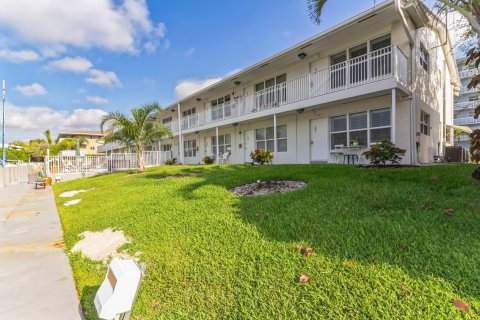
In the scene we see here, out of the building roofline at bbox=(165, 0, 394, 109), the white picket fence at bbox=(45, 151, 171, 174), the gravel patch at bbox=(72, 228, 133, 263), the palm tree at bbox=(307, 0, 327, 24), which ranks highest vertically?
the building roofline at bbox=(165, 0, 394, 109)

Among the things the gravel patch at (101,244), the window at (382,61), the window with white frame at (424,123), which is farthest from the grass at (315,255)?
the window with white frame at (424,123)

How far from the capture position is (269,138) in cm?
1588

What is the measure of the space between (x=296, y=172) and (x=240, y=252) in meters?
4.73

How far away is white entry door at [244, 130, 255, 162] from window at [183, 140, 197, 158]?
7.69m

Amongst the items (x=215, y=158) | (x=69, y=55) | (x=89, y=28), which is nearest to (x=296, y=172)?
(x=89, y=28)

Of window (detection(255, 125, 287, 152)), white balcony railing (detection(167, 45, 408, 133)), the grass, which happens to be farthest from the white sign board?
window (detection(255, 125, 287, 152))

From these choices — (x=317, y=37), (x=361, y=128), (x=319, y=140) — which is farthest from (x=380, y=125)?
(x=317, y=37)

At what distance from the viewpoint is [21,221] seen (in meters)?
7.20

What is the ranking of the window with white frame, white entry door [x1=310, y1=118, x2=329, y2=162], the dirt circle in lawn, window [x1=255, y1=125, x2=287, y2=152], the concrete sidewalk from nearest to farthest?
the concrete sidewalk < the dirt circle in lawn < the window with white frame < white entry door [x1=310, y1=118, x2=329, y2=162] < window [x1=255, y1=125, x2=287, y2=152]

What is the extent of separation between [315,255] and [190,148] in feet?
73.7

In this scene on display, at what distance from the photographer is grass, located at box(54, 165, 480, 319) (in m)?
2.30

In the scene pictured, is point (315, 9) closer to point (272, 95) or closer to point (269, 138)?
point (272, 95)

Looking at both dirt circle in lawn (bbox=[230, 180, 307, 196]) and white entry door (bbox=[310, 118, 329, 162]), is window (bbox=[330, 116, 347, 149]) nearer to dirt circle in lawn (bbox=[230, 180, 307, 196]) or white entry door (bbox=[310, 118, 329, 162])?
white entry door (bbox=[310, 118, 329, 162])

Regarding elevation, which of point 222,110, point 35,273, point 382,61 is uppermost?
point 382,61
